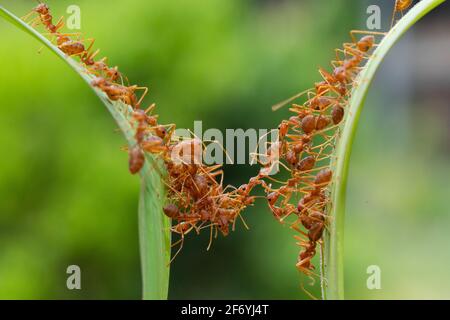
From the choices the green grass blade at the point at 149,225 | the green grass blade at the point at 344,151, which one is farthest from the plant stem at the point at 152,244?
the green grass blade at the point at 344,151

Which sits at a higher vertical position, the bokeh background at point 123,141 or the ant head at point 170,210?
the bokeh background at point 123,141

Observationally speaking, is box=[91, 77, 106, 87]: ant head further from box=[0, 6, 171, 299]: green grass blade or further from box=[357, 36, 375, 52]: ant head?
box=[357, 36, 375, 52]: ant head

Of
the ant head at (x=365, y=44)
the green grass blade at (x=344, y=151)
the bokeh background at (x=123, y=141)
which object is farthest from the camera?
the bokeh background at (x=123, y=141)

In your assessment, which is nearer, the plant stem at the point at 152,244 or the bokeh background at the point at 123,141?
the plant stem at the point at 152,244

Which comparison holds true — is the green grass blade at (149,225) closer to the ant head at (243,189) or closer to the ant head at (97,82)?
the ant head at (97,82)

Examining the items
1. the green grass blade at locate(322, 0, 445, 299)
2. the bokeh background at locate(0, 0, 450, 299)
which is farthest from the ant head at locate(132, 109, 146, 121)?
the bokeh background at locate(0, 0, 450, 299)

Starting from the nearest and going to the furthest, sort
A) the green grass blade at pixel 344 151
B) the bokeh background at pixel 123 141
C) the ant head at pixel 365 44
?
the green grass blade at pixel 344 151 → the ant head at pixel 365 44 → the bokeh background at pixel 123 141

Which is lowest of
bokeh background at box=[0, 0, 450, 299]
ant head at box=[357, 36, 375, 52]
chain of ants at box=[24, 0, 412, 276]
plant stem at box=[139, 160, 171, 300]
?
plant stem at box=[139, 160, 171, 300]

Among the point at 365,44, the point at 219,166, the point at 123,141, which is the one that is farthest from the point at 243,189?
the point at 123,141

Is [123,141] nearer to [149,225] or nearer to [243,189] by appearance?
[243,189]
